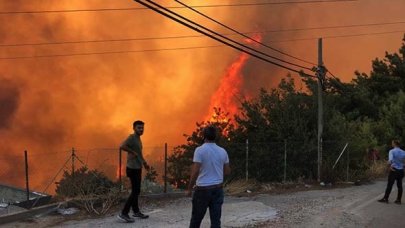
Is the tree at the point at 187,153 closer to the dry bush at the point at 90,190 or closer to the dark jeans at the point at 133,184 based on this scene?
the dry bush at the point at 90,190

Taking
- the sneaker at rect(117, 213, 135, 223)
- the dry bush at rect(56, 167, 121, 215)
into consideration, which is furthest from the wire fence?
the sneaker at rect(117, 213, 135, 223)

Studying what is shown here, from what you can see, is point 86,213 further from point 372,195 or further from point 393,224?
point 372,195

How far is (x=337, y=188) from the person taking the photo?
15719 mm

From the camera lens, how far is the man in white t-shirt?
6.32 meters

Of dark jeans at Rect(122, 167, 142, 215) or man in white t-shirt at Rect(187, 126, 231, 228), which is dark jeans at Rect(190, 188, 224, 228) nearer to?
man in white t-shirt at Rect(187, 126, 231, 228)

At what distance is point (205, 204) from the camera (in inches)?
249

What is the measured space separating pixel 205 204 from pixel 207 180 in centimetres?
30

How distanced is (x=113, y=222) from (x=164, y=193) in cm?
311

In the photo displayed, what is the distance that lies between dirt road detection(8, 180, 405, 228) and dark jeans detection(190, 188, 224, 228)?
2458mm

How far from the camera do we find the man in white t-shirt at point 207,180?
6.32 m

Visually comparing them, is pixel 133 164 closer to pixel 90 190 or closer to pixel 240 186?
pixel 90 190

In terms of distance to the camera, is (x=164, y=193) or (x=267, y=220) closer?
(x=267, y=220)

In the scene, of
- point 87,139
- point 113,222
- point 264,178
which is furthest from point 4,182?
point 87,139

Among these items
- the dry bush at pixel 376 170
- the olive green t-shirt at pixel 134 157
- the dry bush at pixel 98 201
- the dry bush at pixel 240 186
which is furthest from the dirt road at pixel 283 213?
the dry bush at pixel 376 170
